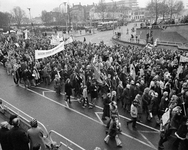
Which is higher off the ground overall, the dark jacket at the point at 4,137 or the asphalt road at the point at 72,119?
the dark jacket at the point at 4,137

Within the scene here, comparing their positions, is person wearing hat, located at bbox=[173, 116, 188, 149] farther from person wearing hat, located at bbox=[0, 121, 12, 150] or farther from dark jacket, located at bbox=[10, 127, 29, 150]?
person wearing hat, located at bbox=[0, 121, 12, 150]

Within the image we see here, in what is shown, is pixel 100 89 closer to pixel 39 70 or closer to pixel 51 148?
pixel 39 70

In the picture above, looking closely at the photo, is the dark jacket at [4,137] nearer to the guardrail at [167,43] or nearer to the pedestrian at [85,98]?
the pedestrian at [85,98]

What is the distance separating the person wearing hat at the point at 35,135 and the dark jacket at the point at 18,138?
7.6 inches

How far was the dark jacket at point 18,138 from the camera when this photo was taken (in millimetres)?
5358

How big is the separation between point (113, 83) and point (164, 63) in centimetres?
442

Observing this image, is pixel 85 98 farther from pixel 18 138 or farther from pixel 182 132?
pixel 18 138

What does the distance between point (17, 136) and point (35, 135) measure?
1.61ft

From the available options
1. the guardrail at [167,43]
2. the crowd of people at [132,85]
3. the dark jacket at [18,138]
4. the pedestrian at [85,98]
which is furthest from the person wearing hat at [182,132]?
the guardrail at [167,43]

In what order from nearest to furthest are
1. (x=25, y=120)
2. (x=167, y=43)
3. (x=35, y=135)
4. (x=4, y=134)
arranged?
1. (x=4, y=134)
2. (x=35, y=135)
3. (x=25, y=120)
4. (x=167, y=43)

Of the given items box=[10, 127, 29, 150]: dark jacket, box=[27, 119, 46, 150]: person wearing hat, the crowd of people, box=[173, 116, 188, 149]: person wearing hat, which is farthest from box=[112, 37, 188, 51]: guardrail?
box=[10, 127, 29, 150]: dark jacket

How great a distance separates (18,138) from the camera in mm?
5391

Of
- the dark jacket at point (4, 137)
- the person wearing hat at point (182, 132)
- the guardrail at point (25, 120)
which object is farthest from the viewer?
the guardrail at point (25, 120)

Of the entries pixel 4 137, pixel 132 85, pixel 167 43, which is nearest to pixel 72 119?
pixel 132 85
